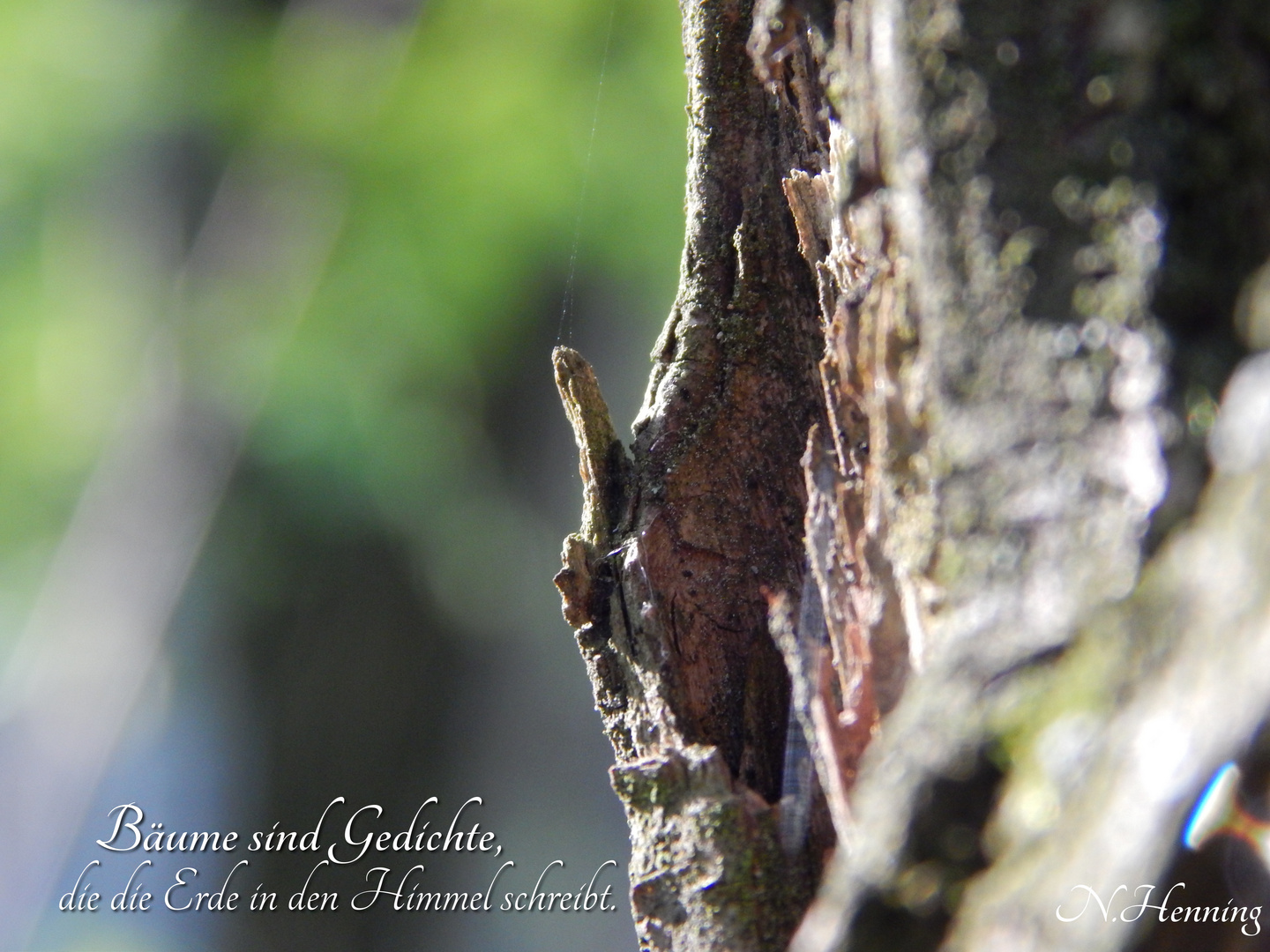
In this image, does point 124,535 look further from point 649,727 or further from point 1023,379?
point 1023,379

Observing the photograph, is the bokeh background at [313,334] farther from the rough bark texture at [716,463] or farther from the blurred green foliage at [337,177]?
the rough bark texture at [716,463]

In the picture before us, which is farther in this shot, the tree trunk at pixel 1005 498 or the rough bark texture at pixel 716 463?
the rough bark texture at pixel 716 463

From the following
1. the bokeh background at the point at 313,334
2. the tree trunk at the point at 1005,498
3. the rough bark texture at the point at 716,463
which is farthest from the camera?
the bokeh background at the point at 313,334

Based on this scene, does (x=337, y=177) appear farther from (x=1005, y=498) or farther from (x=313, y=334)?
(x=1005, y=498)

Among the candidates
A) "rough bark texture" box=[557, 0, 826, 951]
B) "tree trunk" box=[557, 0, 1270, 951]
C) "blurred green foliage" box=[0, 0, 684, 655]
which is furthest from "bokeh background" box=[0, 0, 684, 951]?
"tree trunk" box=[557, 0, 1270, 951]

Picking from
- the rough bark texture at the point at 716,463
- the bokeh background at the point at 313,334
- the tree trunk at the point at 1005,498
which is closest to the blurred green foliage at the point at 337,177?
the bokeh background at the point at 313,334

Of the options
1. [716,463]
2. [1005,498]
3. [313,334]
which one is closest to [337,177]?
[313,334]

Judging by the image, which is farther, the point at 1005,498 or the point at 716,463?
the point at 716,463
